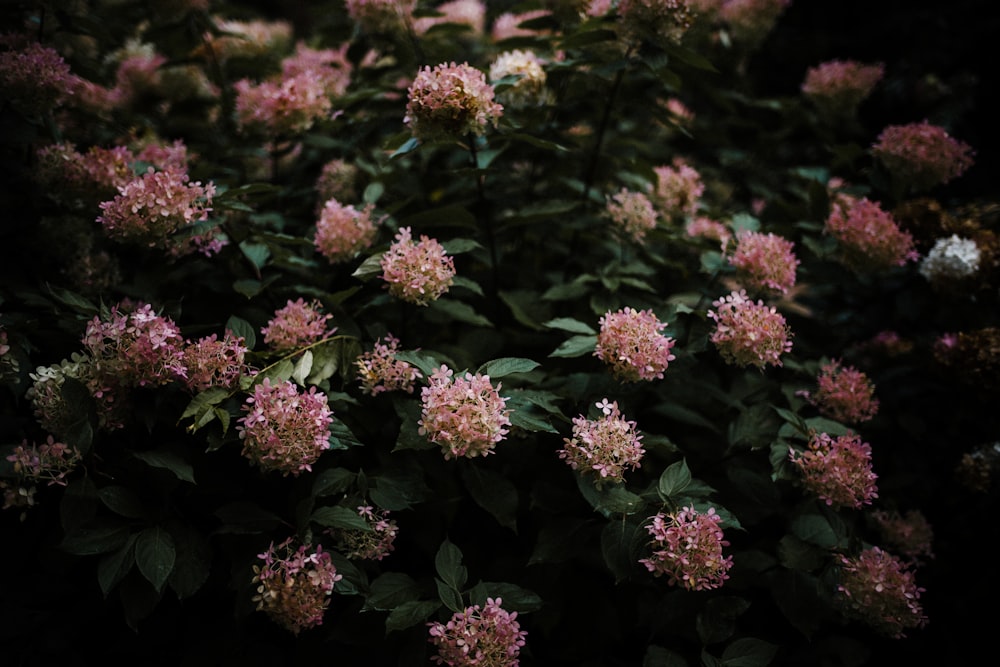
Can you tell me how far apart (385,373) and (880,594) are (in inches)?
49.0

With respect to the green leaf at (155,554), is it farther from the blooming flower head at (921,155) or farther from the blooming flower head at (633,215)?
the blooming flower head at (921,155)

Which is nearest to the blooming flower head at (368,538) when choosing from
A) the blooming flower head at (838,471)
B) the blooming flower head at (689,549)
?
the blooming flower head at (689,549)

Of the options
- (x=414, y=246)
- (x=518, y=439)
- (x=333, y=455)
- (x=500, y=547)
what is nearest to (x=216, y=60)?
(x=414, y=246)

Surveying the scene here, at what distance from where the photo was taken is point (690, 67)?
1.99 metres

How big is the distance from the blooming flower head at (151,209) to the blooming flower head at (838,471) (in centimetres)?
159

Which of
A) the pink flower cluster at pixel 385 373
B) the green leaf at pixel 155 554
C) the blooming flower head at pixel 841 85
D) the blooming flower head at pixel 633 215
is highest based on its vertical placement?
the blooming flower head at pixel 841 85

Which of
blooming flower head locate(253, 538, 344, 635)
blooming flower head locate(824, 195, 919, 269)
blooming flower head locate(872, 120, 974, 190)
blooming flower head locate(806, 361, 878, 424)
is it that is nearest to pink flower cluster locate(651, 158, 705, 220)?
blooming flower head locate(824, 195, 919, 269)

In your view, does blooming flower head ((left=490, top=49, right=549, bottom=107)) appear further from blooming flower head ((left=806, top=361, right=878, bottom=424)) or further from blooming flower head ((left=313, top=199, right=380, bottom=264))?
blooming flower head ((left=806, top=361, right=878, bottom=424))

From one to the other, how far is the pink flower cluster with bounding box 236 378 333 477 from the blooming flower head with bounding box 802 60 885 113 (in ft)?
7.16

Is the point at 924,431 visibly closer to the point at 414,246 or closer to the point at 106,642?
the point at 414,246

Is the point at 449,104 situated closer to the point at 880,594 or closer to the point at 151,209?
the point at 151,209

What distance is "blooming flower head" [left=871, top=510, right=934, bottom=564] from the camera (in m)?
1.71

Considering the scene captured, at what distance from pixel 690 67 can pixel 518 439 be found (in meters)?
1.31

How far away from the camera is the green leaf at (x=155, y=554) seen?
1197 millimetres
